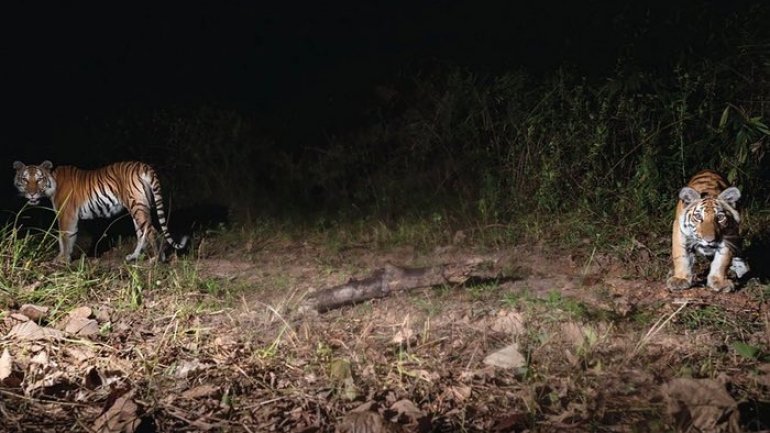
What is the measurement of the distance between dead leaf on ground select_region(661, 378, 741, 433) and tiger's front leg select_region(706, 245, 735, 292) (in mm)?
1441

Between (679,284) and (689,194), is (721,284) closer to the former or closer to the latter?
(679,284)

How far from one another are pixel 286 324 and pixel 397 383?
79 cm

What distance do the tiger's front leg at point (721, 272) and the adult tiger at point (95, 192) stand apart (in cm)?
413

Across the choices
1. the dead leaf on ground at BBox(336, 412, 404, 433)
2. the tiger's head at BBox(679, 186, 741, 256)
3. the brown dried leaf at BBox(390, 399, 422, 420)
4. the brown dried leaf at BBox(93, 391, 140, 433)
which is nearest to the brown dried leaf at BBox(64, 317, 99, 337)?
the brown dried leaf at BBox(93, 391, 140, 433)

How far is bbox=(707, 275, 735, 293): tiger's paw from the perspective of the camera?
4.48m

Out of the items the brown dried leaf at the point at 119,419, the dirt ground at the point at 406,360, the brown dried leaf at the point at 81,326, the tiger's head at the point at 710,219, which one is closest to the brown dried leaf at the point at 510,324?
the dirt ground at the point at 406,360

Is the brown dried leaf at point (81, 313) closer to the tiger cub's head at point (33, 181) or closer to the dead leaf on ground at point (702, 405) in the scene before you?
the tiger cub's head at point (33, 181)

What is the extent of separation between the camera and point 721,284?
14.7 ft

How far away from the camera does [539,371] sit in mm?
3484

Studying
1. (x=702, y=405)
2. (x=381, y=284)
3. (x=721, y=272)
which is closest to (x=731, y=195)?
(x=721, y=272)

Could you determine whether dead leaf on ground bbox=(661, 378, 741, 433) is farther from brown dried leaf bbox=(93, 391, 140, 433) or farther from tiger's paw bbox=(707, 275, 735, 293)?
brown dried leaf bbox=(93, 391, 140, 433)

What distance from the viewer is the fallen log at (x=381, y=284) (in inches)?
177

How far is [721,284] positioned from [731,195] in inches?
21.8

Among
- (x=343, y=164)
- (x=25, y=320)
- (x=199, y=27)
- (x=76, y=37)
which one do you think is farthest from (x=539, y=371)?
(x=76, y=37)
